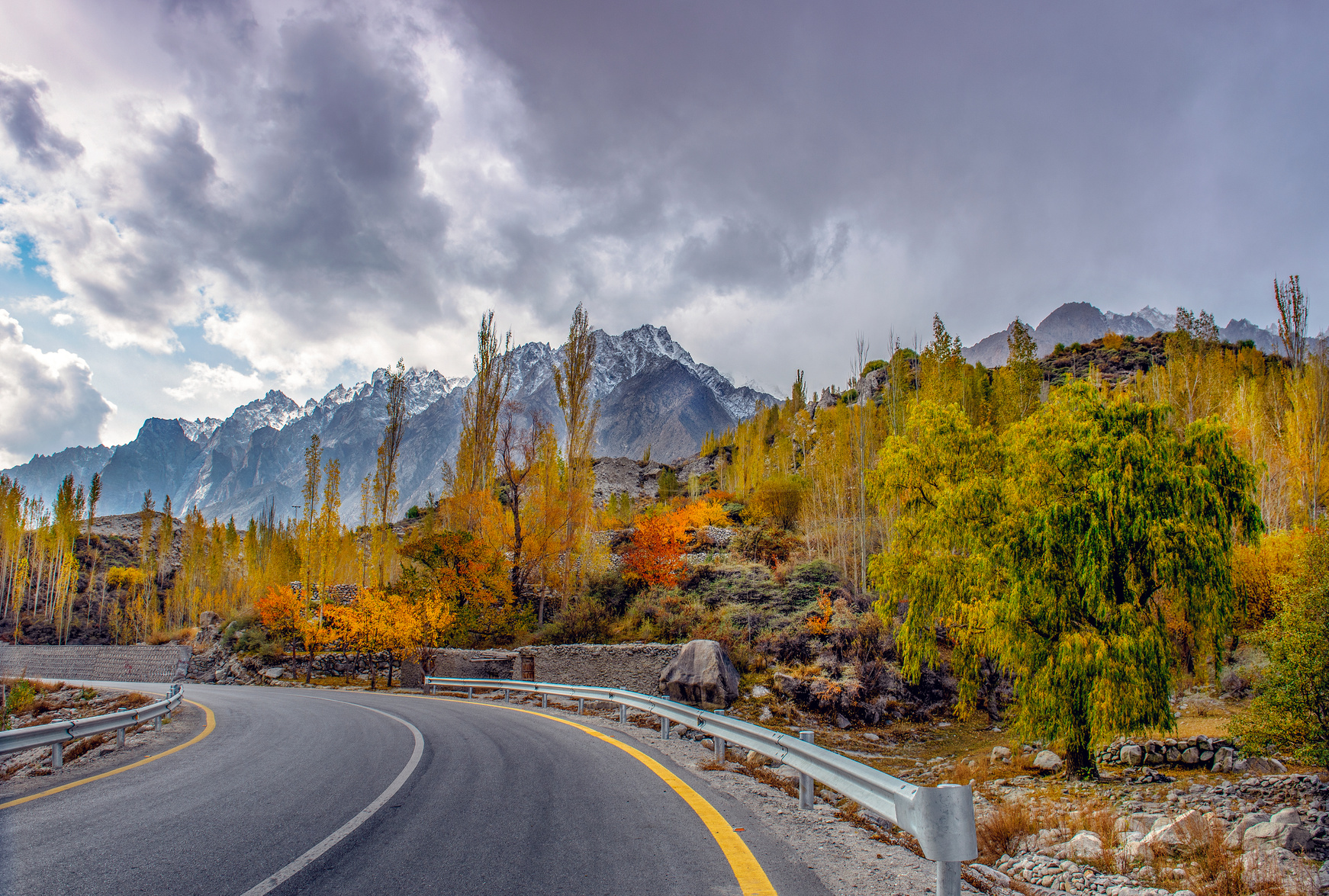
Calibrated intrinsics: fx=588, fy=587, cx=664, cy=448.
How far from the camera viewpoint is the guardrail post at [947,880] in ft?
9.00

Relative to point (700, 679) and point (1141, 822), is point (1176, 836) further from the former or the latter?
point (700, 679)

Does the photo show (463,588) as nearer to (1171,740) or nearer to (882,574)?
(882,574)

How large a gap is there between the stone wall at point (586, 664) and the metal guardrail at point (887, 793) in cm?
880

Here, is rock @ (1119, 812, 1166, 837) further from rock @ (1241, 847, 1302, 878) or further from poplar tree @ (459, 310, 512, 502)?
poplar tree @ (459, 310, 512, 502)

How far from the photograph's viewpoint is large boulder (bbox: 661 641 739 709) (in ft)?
51.9

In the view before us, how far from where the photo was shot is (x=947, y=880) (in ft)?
9.09

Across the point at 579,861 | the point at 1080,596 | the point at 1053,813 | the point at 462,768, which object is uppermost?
the point at 1080,596

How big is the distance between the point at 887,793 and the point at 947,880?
87 centimetres

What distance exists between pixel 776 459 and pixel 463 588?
31837mm

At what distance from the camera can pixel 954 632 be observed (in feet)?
43.7

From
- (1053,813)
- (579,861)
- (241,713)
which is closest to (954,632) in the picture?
(1053,813)

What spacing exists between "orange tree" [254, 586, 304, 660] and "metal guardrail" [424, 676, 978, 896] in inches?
1391

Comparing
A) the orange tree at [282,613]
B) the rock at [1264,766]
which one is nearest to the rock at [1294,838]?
the rock at [1264,766]

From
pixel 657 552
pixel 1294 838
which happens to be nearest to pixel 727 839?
pixel 1294 838
